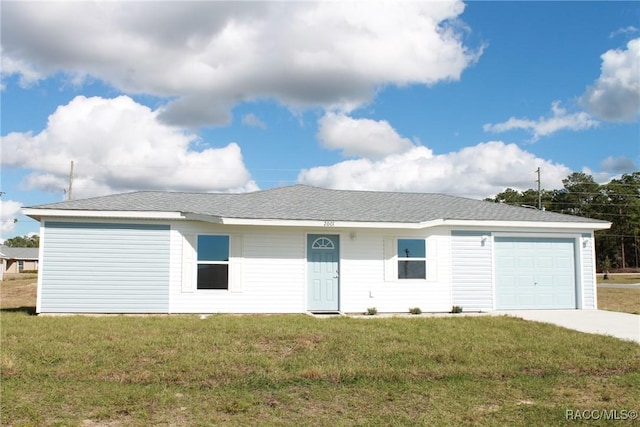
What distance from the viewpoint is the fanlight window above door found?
13.9 m

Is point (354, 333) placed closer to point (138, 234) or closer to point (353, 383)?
point (353, 383)

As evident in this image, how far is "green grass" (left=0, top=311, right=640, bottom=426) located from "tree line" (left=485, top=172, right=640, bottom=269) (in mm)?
55540

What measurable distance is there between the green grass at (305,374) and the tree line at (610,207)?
55540mm

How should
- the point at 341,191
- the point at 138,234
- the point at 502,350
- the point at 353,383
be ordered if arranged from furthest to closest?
A: the point at 341,191, the point at 138,234, the point at 502,350, the point at 353,383

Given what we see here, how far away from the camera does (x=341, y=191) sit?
59.5 ft

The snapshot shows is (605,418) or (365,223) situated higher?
(365,223)

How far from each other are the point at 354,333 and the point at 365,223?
163 inches

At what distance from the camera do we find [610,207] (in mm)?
61438

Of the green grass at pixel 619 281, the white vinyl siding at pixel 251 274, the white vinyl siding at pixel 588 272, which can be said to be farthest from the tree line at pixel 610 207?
the white vinyl siding at pixel 251 274

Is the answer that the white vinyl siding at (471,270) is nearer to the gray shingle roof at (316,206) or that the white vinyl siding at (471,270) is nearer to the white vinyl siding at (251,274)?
the gray shingle roof at (316,206)

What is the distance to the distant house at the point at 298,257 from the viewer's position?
12.8 metres

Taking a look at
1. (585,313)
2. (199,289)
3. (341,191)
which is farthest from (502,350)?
(341,191)

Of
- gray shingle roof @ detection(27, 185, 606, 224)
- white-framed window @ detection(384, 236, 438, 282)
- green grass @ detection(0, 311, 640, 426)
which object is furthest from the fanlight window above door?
green grass @ detection(0, 311, 640, 426)

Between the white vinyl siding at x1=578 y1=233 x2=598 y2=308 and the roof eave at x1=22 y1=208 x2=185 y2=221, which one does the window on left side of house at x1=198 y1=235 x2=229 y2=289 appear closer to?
the roof eave at x1=22 y1=208 x2=185 y2=221
